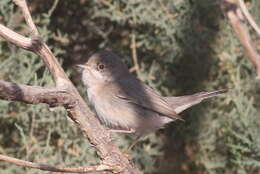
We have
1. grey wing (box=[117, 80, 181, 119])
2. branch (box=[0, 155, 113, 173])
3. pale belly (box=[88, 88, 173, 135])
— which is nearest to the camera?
branch (box=[0, 155, 113, 173])

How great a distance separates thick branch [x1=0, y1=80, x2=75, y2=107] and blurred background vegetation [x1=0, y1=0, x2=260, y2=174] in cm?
159

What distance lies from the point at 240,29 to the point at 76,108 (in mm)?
918

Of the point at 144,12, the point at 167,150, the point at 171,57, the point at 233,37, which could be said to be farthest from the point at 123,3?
the point at 167,150

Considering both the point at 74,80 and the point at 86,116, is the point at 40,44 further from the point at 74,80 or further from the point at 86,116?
the point at 74,80

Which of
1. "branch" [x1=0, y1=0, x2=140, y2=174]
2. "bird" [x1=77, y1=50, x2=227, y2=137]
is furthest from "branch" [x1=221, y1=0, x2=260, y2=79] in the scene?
"bird" [x1=77, y1=50, x2=227, y2=137]

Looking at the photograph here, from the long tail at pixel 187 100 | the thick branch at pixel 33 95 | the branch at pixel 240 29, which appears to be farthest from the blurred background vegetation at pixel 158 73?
the branch at pixel 240 29

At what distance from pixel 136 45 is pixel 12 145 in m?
1.48

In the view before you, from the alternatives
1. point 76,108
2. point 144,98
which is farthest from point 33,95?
point 144,98

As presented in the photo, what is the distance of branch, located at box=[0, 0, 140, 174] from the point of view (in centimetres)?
254

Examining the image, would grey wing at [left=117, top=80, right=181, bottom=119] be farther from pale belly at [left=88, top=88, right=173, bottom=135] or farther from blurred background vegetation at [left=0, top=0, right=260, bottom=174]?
blurred background vegetation at [left=0, top=0, right=260, bottom=174]

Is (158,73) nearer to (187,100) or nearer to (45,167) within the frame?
Answer: (187,100)

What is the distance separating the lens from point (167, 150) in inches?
201

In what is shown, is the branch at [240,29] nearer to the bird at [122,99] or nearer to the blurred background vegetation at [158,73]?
the bird at [122,99]

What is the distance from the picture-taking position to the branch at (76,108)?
100 inches
